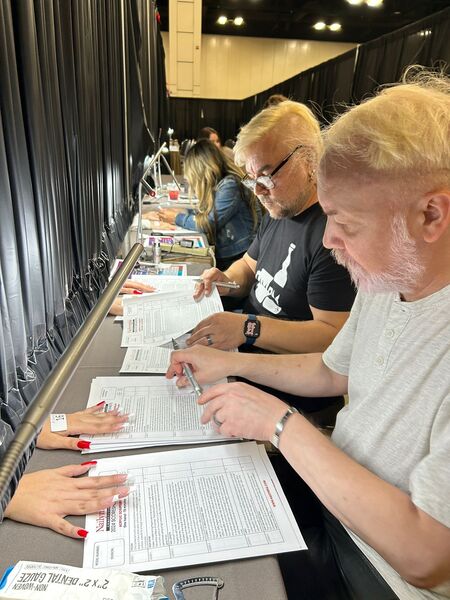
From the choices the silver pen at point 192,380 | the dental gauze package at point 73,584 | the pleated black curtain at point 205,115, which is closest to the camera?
the dental gauze package at point 73,584

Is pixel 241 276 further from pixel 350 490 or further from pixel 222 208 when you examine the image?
pixel 350 490

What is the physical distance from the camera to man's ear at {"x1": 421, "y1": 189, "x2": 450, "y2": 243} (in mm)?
637

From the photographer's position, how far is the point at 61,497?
27.8 inches

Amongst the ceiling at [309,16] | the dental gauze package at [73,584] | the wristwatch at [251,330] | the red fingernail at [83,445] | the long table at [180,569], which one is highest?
the ceiling at [309,16]

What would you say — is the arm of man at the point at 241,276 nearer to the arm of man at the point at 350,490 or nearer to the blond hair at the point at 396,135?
the arm of man at the point at 350,490

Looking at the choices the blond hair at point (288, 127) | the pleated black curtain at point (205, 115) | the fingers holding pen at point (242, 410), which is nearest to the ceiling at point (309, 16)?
the pleated black curtain at point (205, 115)

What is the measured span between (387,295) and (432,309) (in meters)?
0.14

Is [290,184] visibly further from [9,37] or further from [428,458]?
[428,458]

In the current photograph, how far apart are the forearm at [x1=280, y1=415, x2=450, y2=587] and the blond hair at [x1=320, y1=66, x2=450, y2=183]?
474 mm

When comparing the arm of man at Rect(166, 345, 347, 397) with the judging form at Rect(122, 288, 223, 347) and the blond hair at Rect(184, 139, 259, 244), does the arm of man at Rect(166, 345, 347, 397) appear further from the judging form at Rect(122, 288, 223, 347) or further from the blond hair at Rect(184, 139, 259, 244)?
the blond hair at Rect(184, 139, 259, 244)

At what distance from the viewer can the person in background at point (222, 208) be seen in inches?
A: 106

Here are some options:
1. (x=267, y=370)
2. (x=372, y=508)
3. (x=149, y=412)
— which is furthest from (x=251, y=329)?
(x=372, y=508)

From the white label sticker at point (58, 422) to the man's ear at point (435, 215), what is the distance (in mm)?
782

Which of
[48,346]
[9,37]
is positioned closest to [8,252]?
[48,346]
